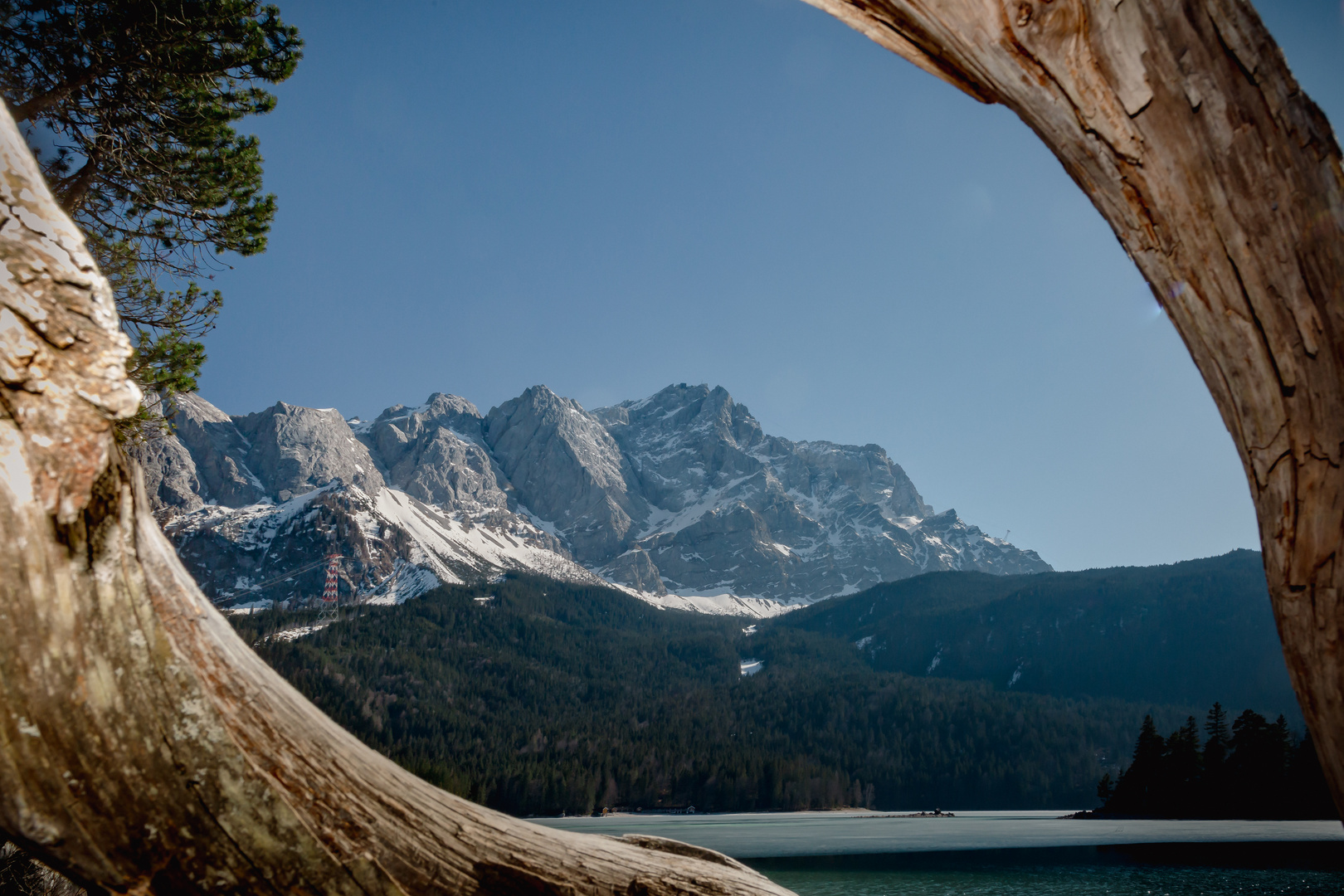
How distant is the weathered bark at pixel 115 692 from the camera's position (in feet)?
3.06

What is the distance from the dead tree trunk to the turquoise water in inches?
1457

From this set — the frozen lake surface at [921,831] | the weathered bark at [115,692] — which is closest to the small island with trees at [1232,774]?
the frozen lake surface at [921,831]

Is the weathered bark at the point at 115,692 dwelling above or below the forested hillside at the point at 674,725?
above

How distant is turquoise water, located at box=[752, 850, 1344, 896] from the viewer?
3553 centimetres

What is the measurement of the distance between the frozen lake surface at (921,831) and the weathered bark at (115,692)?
130ft

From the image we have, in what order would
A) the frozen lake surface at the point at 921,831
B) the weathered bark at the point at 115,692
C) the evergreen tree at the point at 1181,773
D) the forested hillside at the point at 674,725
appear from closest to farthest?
1. the weathered bark at the point at 115,692
2. the frozen lake surface at the point at 921,831
3. the evergreen tree at the point at 1181,773
4. the forested hillside at the point at 674,725

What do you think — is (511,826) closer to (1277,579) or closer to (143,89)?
(1277,579)

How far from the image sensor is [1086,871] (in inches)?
1767

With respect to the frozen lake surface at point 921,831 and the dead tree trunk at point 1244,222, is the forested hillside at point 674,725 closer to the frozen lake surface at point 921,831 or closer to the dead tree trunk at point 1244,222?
the frozen lake surface at point 921,831

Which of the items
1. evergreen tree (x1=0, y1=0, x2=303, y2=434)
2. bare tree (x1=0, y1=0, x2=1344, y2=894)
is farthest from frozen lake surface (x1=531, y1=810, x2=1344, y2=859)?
bare tree (x1=0, y1=0, x2=1344, y2=894)

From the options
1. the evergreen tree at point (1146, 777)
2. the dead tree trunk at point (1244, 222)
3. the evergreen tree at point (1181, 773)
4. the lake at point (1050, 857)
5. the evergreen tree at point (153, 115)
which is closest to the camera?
the dead tree trunk at point (1244, 222)

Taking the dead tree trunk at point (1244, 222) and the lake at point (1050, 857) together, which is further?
the lake at point (1050, 857)

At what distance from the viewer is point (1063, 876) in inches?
1695

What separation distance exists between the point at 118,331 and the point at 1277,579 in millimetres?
1949
